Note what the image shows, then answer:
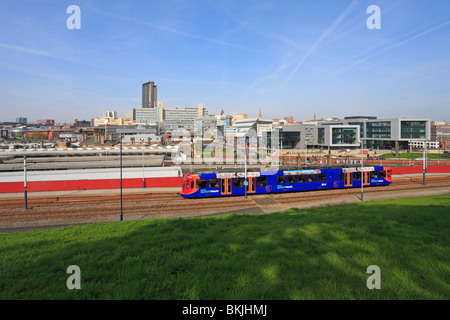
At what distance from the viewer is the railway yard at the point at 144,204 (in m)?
24.0

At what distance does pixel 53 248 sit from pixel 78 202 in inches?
906

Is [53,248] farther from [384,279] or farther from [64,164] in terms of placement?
[64,164]

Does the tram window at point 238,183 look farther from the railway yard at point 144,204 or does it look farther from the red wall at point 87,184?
the red wall at point 87,184

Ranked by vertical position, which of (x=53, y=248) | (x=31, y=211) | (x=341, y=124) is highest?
(x=341, y=124)

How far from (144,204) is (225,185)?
31.3 feet

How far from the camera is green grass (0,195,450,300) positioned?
5887mm

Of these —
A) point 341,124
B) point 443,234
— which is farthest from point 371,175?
point 341,124

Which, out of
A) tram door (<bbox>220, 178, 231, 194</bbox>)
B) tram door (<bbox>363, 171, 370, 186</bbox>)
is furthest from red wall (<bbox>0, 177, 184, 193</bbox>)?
tram door (<bbox>363, 171, 370, 186</bbox>)

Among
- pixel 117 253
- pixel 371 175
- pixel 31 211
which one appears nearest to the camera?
pixel 117 253

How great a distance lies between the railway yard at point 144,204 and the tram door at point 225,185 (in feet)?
3.07

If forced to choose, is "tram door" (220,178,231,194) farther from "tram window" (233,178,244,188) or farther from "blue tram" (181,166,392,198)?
"tram window" (233,178,244,188)

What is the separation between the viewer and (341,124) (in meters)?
121

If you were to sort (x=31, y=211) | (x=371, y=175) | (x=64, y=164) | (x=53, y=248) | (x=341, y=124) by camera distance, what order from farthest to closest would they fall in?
1. (x=341, y=124)
2. (x=64, y=164)
3. (x=371, y=175)
4. (x=31, y=211)
5. (x=53, y=248)
